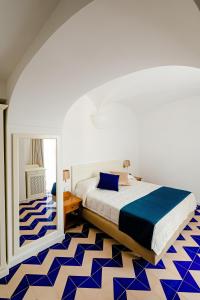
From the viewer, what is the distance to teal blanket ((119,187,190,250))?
1.92 m

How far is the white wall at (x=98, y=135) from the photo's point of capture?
3.12 meters

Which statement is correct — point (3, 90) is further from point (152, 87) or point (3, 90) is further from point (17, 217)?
point (152, 87)

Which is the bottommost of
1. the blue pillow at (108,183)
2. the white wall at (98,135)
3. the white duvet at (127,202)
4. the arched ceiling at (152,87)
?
the white duvet at (127,202)

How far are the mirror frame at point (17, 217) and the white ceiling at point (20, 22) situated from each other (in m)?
0.95

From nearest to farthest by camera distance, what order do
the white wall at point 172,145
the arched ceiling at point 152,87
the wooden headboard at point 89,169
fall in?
the arched ceiling at point 152,87
the wooden headboard at point 89,169
the white wall at point 172,145

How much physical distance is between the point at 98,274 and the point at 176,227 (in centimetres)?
126

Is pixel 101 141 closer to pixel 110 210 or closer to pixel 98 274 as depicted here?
pixel 110 210

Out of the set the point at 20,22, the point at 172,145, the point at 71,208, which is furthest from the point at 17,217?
the point at 172,145

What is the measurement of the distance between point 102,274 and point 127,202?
3.27 feet

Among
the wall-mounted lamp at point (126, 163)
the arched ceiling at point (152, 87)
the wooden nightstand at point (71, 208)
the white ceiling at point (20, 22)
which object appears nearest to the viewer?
the white ceiling at point (20, 22)

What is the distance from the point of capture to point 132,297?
1597 millimetres

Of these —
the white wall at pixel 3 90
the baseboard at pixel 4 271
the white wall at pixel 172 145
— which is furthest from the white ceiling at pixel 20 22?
the white wall at pixel 172 145

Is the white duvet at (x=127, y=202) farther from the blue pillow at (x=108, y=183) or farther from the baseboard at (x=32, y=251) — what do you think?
the baseboard at (x=32, y=251)

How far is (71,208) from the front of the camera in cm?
273
